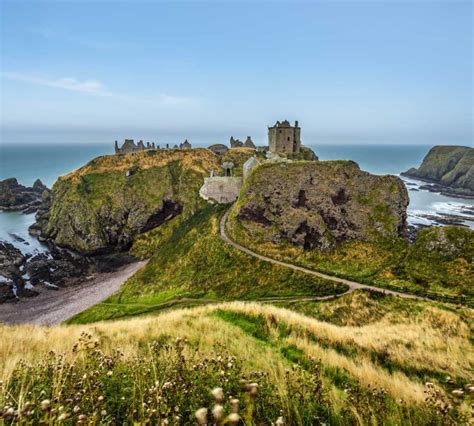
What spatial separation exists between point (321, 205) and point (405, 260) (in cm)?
1346

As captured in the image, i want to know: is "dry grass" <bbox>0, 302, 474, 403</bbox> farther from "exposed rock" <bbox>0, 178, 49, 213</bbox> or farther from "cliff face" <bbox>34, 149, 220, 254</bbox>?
"exposed rock" <bbox>0, 178, 49, 213</bbox>

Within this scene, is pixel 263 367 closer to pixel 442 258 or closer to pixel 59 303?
pixel 442 258

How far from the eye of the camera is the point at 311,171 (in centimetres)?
4716

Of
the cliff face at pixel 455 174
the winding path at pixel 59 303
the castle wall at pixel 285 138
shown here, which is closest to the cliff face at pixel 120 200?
the castle wall at pixel 285 138

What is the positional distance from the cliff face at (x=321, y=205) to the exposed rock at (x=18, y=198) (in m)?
95.0

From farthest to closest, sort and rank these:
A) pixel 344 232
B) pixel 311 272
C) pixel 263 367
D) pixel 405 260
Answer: pixel 344 232
pixel 311 272
pixel 405 260
pixel 263 367

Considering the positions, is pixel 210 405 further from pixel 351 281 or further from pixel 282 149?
pixel 282 149

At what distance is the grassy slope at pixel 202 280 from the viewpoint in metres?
34.7

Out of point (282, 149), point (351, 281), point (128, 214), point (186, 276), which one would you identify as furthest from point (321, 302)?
point (128, 214)

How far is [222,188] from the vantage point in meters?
62.3

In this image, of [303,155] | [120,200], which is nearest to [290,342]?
[303,155]

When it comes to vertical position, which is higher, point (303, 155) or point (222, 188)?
point (303, 155)

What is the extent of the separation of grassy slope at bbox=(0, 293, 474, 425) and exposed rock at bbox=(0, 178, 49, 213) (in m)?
120

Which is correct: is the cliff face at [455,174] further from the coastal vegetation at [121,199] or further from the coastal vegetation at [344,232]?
the coastal vegetation at [344,232]
